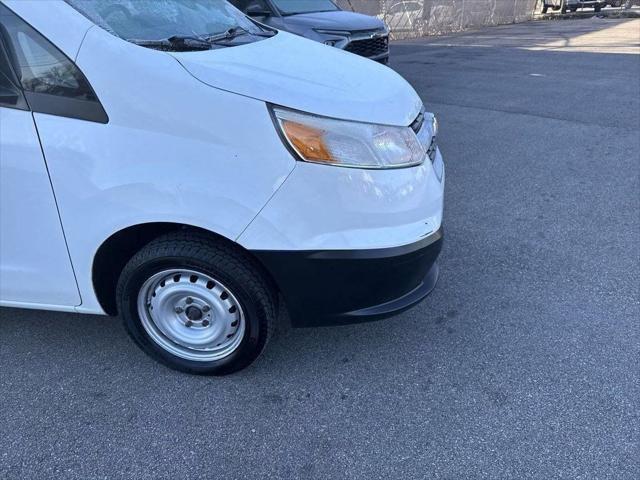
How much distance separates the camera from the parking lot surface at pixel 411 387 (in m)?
2.12

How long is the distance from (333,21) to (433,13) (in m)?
12.6

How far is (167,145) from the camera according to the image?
6.76ft

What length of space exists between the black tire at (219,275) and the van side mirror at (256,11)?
5.99 meters

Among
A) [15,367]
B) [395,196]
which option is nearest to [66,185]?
[15,367]

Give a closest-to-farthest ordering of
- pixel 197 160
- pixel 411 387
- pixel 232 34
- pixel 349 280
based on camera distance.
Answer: pixel 197 160, pixel 349 280, pixel 411 387, pixel 232 34

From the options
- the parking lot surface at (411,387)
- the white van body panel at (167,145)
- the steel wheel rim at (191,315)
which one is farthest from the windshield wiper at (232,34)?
the parking lot surface at (411,387)

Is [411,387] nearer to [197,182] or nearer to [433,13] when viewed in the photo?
[197,182]

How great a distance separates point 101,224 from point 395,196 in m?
1.24

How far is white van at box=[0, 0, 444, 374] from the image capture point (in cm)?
206

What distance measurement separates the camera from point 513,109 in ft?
24.5

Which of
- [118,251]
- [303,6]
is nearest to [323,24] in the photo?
[303,6]

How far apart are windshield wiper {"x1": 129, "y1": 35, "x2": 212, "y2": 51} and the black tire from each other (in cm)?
83

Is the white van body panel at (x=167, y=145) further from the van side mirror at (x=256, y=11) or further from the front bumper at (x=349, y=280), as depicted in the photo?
the van side mirror at (x=256, y=11)

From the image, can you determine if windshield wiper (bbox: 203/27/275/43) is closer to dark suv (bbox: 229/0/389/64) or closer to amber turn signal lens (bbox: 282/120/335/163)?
amber turn signal lens (bbox: 282/120/335/163)
